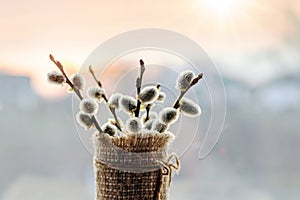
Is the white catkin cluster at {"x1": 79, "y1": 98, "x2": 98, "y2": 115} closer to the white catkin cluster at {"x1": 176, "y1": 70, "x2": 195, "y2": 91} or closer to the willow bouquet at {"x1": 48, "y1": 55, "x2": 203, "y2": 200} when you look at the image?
the willow bouquet at {"x1": 48, "y1": 55, "x2": 203, "y2": 200}

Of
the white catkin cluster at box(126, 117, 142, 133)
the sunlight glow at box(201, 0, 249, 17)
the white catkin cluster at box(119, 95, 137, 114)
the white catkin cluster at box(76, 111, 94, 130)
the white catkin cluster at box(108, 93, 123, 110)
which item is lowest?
the white catkin cluster at box(126, 117, 142, 133)

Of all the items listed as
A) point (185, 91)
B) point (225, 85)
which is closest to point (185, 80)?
point (185, 91)

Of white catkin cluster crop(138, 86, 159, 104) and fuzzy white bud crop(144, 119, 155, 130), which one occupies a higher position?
white catkin cluster crop(138, 86, 159, 104)

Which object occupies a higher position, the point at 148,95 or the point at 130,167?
the point at 148,95

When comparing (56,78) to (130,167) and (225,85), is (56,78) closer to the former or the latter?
(130,167)

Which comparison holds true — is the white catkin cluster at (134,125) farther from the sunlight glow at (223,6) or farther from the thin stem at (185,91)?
the sunlight glow at (223,6)

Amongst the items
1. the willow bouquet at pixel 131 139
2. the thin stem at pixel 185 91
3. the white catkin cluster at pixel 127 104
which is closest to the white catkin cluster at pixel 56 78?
the willow bouquet at pixel 131 139

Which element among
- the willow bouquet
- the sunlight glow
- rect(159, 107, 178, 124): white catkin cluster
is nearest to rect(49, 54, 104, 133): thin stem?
the willow bouquet

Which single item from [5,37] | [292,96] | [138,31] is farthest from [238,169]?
[5,37]
